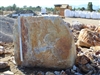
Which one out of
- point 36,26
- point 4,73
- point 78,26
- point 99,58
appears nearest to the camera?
point 4,73

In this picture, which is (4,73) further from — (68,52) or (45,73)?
(68,52)

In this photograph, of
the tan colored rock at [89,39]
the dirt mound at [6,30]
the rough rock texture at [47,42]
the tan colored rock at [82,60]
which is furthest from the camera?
the dirt mound at [6,30]

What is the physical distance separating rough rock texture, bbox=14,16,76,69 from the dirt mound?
3.45 metres

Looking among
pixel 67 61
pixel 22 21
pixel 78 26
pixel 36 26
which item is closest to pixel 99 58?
pixel 67 61

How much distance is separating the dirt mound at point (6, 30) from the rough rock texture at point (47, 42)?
11.3ft

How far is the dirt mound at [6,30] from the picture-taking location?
28.2ft

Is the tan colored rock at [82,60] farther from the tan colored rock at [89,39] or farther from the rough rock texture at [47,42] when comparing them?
the tan colored rock at [89,39]

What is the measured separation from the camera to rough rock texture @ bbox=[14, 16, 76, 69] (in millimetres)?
5102

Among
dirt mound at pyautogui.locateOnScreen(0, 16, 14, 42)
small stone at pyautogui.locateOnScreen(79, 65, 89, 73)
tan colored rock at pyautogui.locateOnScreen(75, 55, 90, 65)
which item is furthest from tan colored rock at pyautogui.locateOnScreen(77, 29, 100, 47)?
dirt mound at pyautogui.locateOnScreen(0, 16, 14, 42)

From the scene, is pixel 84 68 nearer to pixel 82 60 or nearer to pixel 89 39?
pixel 82 60

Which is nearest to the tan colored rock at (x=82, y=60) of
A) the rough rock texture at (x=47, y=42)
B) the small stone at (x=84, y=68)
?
the small stone at (x=84, y=68)

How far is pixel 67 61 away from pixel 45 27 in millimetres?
1054

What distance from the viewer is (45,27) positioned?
16.8 feet

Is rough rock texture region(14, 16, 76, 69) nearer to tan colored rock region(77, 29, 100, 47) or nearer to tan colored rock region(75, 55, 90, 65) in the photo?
tan colored rock region(75, 55, 90, 65)
